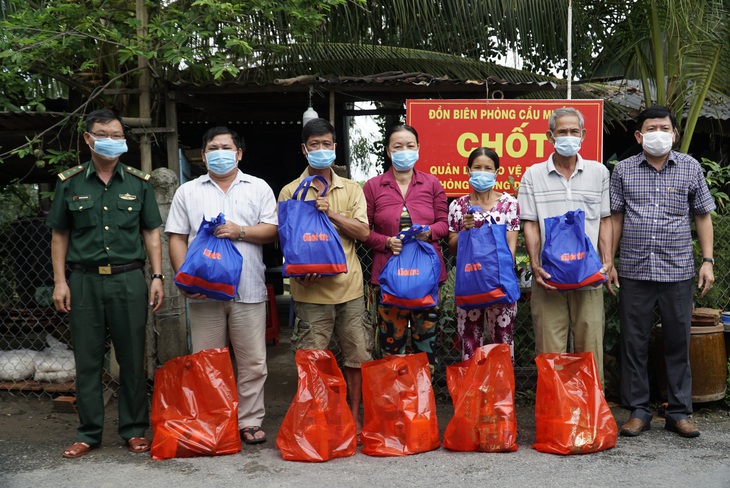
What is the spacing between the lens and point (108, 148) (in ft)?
13.5

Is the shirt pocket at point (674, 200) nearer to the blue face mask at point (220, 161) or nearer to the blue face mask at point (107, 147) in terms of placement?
the blue face mask at point (220, 161)

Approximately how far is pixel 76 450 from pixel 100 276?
1.02 m

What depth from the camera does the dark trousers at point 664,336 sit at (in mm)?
4344

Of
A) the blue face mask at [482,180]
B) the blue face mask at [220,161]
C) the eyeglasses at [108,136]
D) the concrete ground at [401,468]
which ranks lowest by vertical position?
the concrete ground at [401,468]

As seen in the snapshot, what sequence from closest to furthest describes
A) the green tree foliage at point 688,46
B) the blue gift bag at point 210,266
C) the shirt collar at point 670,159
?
1. the blue gift bag at point 210,266
2. the shirt collar at point 670,159
3. the green tree foliage at point 688,46

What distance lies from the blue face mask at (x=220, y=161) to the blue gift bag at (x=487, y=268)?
148 centimetres

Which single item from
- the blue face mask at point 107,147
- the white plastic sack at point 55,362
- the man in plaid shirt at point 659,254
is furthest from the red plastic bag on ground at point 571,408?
the white plastic sack at point 55,362

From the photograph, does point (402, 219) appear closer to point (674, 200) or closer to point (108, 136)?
point (674, 200)

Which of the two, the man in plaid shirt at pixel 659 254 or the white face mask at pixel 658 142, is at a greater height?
the white face mask at pixel 658 142

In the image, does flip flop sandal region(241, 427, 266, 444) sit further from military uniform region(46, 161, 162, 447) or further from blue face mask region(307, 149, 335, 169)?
blue face mask region(307, 149, 335, 169)

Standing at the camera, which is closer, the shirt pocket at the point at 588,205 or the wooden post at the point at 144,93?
the shirt pocket at the point at 588,205

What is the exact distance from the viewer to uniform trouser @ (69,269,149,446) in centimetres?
414

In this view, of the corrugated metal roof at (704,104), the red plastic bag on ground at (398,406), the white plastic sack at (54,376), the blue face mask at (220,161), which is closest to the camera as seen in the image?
the red plastic bag on ground at (398,406)

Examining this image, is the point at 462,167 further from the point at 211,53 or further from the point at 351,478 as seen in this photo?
the point at 351,478
